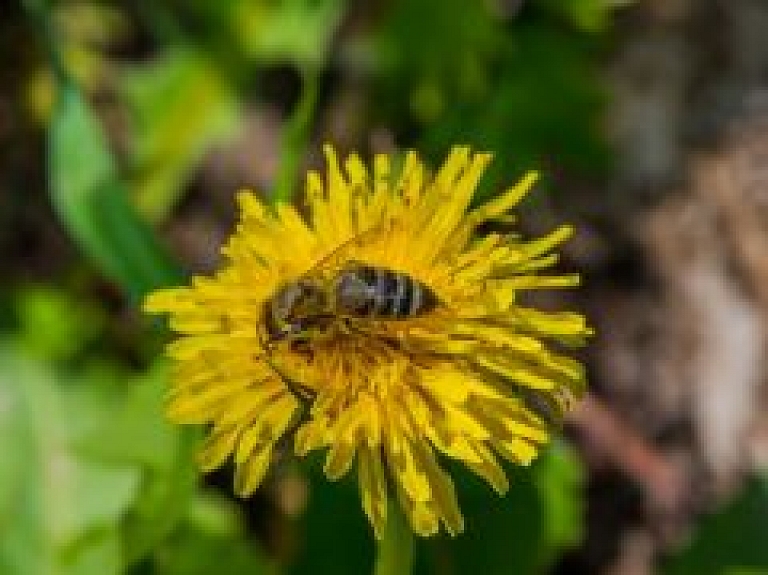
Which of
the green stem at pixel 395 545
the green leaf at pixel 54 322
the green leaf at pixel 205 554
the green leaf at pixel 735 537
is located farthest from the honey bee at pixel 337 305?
the green leaf at pixel 54 322

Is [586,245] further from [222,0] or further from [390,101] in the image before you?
[222,0]

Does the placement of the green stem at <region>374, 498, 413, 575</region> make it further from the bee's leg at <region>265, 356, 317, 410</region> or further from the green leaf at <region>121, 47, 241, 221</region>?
the green leaf at <region>121, 47, 241, 221</region>

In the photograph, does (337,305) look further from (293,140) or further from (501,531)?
(501,531)

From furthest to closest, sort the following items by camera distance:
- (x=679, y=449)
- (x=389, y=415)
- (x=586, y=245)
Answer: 1. (x=586, y=245)
2. (x=679, y=449)
3. (x=389, y=415)

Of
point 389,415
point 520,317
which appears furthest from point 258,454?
point 520,317

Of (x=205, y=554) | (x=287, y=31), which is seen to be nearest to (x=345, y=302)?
(x=205, y=554)

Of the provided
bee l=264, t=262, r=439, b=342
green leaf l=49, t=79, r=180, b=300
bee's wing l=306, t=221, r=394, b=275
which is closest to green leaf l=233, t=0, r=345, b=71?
green leaf l=49, t=79, r=180, b=300

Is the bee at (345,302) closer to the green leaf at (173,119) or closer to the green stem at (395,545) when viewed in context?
the green stem at (395,545)
